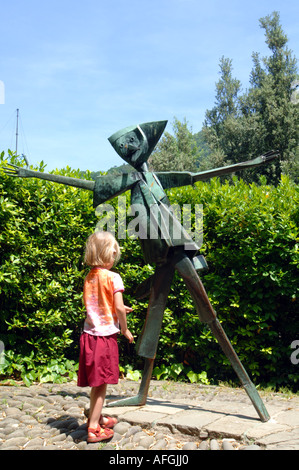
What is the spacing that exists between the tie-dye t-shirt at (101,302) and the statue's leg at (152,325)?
663 mm

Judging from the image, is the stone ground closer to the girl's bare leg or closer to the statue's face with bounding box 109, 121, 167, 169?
the girl's bare leg

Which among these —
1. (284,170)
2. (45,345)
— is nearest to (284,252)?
(45,345)

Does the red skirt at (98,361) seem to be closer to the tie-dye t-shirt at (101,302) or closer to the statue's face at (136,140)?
the tie-dye t-shirt at (101,302)

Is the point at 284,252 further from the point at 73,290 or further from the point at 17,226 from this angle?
the point at 17,226

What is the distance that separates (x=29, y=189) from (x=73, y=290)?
1400 millimetres

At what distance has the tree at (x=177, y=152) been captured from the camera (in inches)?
945

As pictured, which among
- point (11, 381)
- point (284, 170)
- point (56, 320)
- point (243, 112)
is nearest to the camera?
point (11, 381)

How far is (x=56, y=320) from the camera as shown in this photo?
17.2 feet

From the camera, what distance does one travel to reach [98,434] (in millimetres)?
3082

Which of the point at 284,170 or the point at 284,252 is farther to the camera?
the point at 284,170

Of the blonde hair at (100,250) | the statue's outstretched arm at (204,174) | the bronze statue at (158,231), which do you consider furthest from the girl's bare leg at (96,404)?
the statue's outstretched arm at (204,174)

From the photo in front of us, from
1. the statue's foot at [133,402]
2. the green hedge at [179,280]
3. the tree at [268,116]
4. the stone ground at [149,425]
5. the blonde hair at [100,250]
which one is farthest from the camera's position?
the tree at [268,116]

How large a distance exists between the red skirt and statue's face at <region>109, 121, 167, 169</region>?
1.59m

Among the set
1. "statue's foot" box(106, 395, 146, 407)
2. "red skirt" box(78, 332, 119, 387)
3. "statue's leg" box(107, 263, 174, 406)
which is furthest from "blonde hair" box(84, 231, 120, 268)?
"statue's foot" box(106, 395, 146, 407)
